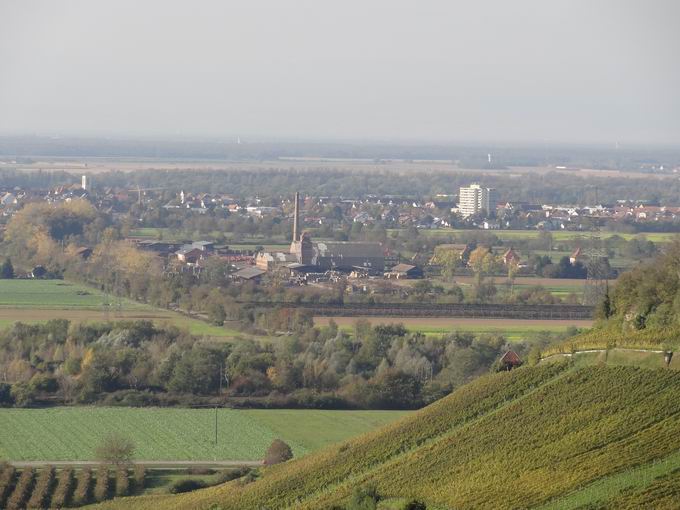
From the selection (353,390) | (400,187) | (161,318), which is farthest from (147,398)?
(400,187)

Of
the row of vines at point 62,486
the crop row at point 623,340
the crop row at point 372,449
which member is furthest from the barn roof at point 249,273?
the crop row at point 372,449

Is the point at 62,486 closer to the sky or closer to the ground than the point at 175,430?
closer to the sky

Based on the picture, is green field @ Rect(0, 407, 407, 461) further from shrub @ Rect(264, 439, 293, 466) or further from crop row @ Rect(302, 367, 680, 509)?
crop row @ Rect(302, 367, 680, 509)

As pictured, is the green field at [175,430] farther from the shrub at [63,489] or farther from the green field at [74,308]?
the green field at [74,308]

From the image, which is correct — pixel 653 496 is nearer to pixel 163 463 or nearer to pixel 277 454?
pixel 277 454

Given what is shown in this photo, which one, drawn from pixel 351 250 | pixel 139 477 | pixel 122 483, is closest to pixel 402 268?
pixel 351 250

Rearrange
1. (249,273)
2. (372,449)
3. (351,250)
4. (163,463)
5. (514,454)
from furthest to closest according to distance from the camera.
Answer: (351,250), (249,273), (163,463), (372,449), (514,454)

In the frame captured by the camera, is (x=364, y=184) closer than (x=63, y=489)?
No
